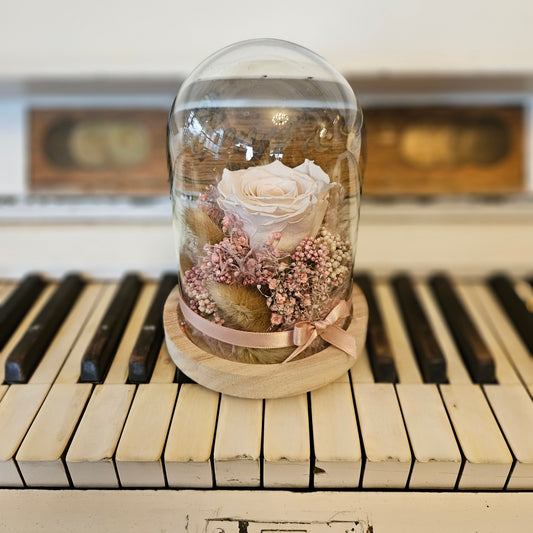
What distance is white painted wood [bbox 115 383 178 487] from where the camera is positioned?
799 millimetres

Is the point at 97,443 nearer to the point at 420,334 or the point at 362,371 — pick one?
the point at 362,371

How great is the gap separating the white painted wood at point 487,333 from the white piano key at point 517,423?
0.03m

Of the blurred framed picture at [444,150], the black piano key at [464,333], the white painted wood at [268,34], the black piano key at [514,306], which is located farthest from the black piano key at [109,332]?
the black piano key at [514,306]

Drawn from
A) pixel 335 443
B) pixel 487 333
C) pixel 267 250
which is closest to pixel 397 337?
pixel 487 333

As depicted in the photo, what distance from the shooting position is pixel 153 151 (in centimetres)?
120

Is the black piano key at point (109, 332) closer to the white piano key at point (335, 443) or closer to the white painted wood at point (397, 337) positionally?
the white piano key at point (335, 443)

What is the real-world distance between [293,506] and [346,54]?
2.84ft

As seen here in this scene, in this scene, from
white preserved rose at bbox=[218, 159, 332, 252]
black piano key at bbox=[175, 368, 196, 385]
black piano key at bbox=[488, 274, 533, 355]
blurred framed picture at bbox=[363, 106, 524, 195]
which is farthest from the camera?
blurred framed picture at bbox=[363, 106, 524, 195]

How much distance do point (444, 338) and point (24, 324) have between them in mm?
906

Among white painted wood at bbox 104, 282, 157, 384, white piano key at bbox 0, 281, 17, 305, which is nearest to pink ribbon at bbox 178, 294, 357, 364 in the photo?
white painted wood at bbox 104, 282, 157, 384

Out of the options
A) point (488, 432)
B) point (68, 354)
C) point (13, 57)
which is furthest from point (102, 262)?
point (488, 432)

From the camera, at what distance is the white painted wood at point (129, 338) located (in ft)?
3.16

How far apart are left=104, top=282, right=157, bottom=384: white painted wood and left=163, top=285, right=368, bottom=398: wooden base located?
5.3 inches

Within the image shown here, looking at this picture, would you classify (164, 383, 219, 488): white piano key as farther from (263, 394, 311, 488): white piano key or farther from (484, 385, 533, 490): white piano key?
(484, 385, 533, 490): white piano key
